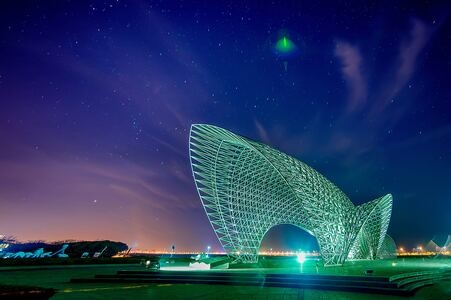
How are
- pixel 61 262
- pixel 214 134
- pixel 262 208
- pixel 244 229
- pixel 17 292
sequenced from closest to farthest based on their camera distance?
pixel 17 292, pixel 214 134, pixel 61 262, pixel 244 229, pixel 262 208

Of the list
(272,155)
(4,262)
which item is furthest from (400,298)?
(4,262)

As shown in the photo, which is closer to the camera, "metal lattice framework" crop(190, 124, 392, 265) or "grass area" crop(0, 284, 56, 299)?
"grass area" crop(0, 284, 56, 299)

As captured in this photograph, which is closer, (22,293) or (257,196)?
(22,293)

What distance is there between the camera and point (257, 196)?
56312 millimetres

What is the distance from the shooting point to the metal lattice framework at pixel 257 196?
141 feet

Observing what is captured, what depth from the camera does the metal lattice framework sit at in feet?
141

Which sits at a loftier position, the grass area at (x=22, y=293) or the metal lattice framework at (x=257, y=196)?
the metal lattice framework at (x=257, y=196)

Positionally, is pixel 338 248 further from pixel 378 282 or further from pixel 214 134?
pixel 378 282

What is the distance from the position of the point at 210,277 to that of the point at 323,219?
25.8 metres

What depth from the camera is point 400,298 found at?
54.7 ft

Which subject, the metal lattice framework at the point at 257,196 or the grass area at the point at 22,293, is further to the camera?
the metal lattice framework at the point at 257,196

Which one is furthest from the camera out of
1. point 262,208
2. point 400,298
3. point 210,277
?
point 262,208

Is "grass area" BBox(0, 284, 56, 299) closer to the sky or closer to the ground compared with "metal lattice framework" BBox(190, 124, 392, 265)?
closer to the ground

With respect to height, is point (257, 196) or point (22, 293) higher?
point (257, 196)
